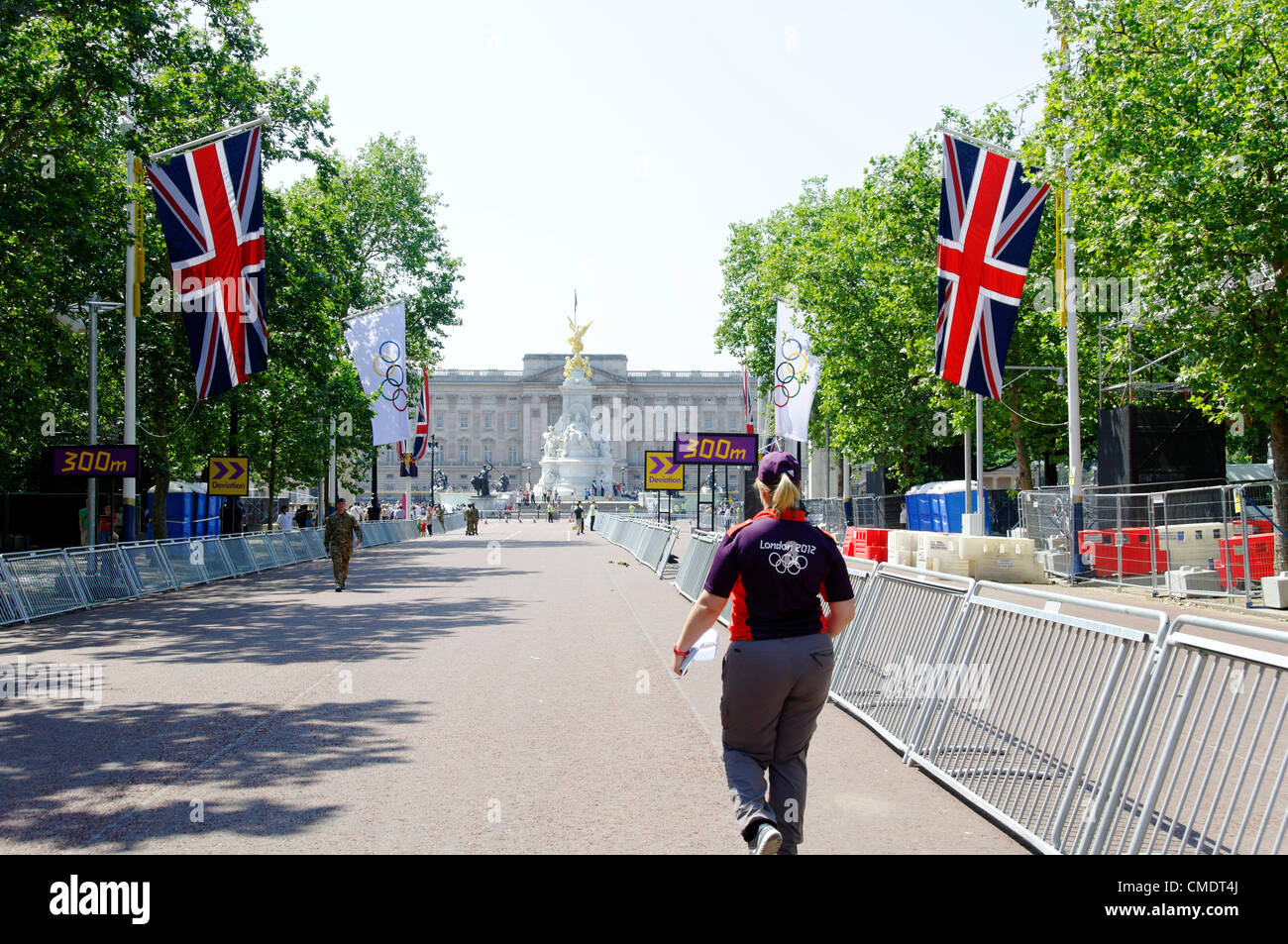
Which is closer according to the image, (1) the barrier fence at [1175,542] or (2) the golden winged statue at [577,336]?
(1) the barrier fence at [1175,542]

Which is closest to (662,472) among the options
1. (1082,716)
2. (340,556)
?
(340,556)

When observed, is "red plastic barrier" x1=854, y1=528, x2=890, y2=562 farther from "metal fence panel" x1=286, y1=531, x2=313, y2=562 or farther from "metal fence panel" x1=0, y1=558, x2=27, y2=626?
"metal fence panel" x1=0, y1=558, x2=27, y2=626

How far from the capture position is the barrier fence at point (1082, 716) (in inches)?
188

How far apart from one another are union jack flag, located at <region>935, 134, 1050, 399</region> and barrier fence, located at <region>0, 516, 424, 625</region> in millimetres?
15772

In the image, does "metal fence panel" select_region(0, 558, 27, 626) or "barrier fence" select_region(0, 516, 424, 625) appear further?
"barrier fence" select_region(0, 516, 424, 625)

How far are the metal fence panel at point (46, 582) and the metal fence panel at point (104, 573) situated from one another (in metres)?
0.27

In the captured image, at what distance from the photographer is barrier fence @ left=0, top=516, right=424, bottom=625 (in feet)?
60.1

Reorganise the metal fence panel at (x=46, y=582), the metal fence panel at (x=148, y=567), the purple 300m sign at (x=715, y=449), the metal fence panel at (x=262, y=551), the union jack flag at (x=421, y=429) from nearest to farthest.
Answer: the metal fence panel at (x=46, y=582)
the metal fence panel at (x=148, y=567)
the metal fence panel at (x=262, y=551)
the purple 300m sign at (x=715, y=449)
the union jack flag at (x=421, y=429)

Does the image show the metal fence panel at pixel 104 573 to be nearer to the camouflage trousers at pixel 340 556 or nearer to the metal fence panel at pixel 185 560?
the metal fence panel at pixel 185 560

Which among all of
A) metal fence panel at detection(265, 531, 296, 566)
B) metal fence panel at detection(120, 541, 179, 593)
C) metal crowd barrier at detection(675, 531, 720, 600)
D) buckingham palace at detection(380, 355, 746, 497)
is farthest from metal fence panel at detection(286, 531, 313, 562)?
buckingham palace at detection(380, 355, 746, 497)

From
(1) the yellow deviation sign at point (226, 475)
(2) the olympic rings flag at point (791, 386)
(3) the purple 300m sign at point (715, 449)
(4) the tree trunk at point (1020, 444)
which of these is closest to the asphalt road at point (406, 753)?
(1) the yellow deviation sign at point (226, 475)

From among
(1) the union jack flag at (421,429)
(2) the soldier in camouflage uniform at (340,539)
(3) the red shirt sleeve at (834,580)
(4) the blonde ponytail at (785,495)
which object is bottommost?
(2) the soldier in camouflage uniform at (340,539)
